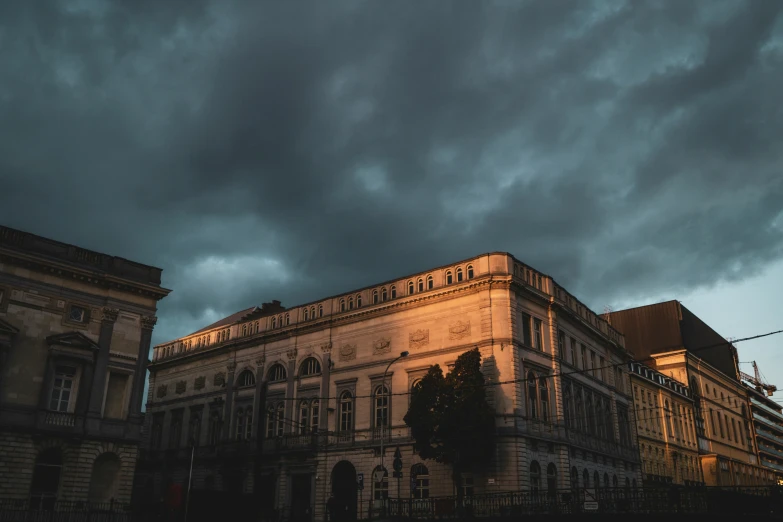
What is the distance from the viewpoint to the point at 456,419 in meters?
38.8

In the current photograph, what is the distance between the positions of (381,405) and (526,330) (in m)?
11.9

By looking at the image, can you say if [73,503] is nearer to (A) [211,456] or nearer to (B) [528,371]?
(A) [211,456]

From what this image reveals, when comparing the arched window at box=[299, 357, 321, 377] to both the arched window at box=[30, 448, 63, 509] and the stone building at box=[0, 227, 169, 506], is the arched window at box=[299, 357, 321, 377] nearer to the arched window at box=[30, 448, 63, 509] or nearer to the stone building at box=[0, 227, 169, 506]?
the stone building at box=[0, 227, 169, 506]

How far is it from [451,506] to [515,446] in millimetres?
5542

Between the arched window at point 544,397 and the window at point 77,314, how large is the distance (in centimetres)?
2984

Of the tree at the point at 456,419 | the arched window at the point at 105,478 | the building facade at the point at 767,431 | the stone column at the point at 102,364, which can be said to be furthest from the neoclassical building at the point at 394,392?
the building facade at the point at 767,431

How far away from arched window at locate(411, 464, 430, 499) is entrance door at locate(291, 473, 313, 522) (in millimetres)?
10024

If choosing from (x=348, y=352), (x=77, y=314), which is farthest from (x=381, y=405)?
(x=77, y=314)

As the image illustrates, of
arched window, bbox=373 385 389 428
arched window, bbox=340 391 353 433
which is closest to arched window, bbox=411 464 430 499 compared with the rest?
arched window, bbox=373 385 389 428

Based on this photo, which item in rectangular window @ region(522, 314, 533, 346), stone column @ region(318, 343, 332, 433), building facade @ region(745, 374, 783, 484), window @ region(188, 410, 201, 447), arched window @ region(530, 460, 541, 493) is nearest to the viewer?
arched window @ region(530, 460, 541, 493)

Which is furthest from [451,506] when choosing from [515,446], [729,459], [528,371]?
[729,459]

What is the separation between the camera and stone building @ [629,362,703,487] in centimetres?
6519

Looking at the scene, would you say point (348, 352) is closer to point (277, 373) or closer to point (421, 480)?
point (277, 373)

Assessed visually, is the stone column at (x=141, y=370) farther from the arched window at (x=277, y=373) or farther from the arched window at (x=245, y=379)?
the arched window at (x=245, y=379)
